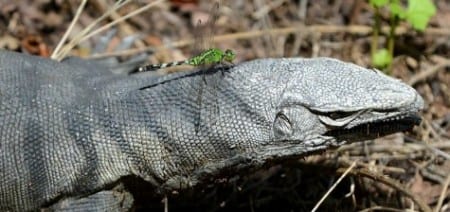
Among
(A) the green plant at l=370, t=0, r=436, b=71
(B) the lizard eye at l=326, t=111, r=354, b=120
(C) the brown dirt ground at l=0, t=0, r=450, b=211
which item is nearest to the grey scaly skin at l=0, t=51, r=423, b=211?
(B) the lizard eye at l=326, t=111, r=354, b=120

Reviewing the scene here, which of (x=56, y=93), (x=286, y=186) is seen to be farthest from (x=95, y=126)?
(x=286, y=186)

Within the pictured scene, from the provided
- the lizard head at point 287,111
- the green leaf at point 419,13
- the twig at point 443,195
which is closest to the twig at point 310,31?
the green leaf at point 419,13

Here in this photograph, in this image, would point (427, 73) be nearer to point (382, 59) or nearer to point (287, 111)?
point (382, 59)

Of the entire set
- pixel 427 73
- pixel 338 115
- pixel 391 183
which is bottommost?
pixel 391 183

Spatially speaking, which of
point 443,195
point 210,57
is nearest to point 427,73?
point 443,195

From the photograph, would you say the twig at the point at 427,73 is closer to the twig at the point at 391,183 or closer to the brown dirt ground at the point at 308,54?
the brown dirt ground at the point at 308,54

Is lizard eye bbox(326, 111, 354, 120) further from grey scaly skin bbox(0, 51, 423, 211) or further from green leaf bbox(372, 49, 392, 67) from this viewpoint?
green leaf bbox(372, 49, 392, 67)
